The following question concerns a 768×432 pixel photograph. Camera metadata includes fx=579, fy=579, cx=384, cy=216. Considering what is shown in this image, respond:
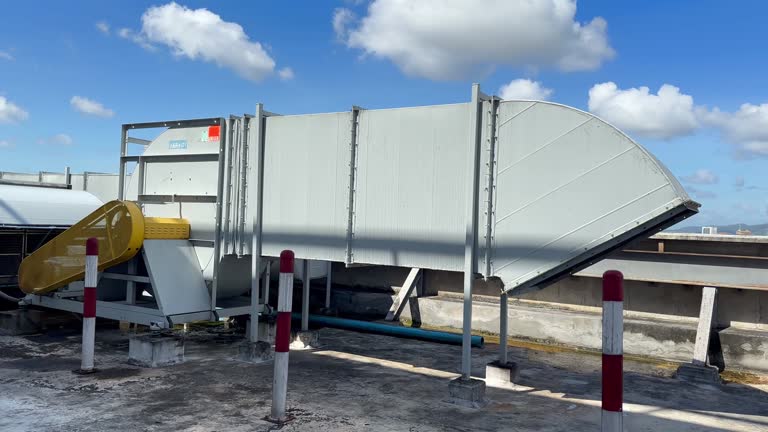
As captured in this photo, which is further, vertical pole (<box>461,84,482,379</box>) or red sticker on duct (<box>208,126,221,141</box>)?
red sticker on duct (<box>208,126,221,141</box>)

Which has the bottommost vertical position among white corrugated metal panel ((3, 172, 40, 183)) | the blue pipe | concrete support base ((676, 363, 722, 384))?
concrete support base ((676, 363, 722, 384))

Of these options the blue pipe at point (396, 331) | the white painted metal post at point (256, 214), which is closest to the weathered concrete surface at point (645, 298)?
the blue pipe at point (396, 331)

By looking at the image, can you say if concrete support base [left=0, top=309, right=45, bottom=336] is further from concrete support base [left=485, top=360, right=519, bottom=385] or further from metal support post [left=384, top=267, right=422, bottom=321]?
concrete support base [left=485, top=360, right=519, bottom=385]

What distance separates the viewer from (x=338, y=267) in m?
13.4

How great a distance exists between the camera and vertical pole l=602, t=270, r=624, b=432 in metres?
3.46

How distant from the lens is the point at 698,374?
8023mm

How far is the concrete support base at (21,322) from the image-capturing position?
9.72 metres

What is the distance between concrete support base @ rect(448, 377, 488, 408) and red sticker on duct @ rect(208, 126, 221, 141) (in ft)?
16.6

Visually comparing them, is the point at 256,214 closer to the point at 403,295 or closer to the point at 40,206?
the point at 403,295

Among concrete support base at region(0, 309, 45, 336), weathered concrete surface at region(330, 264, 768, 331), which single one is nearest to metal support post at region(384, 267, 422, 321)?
weathered concrete surface at region(330, 264, 768, 331)

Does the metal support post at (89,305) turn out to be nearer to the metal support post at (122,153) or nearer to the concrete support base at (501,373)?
the metal support post at (122,153)

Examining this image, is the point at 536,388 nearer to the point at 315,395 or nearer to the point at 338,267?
the point at 315,395

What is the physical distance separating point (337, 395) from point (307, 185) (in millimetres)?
2784

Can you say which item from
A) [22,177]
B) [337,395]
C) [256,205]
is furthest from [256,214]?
[22,177]
